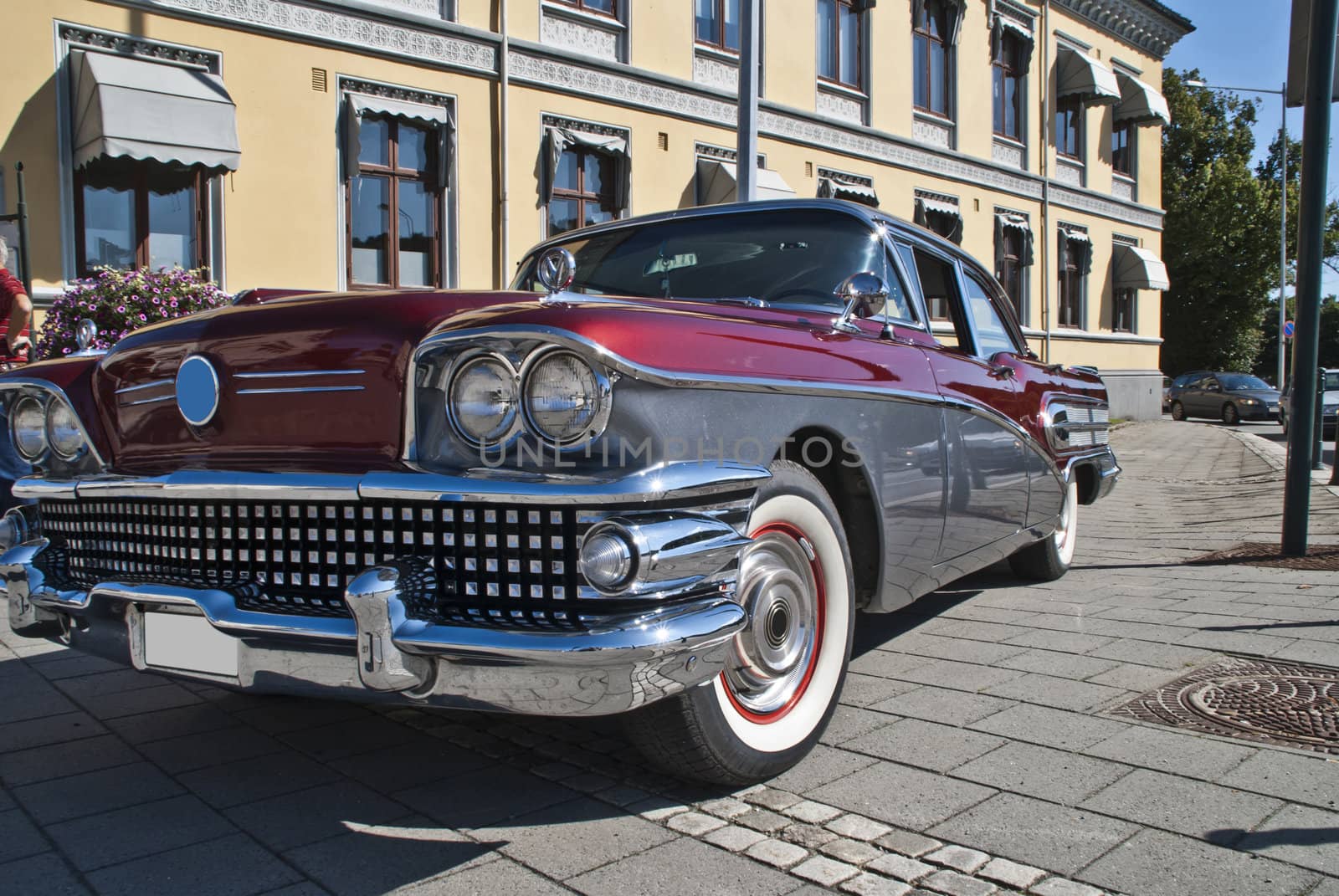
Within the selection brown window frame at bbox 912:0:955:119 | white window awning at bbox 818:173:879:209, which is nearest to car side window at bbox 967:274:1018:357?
white window awning at bbox 818:173:879:209

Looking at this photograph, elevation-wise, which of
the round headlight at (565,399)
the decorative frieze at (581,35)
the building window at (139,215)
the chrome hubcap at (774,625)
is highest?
the decorative frieze at (581,35)

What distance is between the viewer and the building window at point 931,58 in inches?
716

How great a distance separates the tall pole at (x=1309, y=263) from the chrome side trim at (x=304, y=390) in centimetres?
588

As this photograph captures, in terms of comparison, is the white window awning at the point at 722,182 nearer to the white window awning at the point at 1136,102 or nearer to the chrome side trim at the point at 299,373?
the chrome side trim at the point at 299,373

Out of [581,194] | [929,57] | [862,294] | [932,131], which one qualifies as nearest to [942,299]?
[862,294]

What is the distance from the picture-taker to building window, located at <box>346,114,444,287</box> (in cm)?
1083

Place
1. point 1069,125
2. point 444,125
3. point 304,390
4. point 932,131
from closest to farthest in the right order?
point 304,390 → point 444,125 → point 932,131 → point 1069,125

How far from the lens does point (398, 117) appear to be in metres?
10.9

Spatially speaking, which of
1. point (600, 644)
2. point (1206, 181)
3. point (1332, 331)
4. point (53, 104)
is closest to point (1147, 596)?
point (600, 644)

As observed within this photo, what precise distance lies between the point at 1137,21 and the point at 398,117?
19.9 meters

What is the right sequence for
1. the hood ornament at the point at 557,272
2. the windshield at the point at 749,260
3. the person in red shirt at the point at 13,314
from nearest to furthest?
the hood ornament at the point at 557,272
the windshield at the point at 749,260
the person in red shirt at the point at 13,314

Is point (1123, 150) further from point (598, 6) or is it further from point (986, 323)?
point (986, 323)

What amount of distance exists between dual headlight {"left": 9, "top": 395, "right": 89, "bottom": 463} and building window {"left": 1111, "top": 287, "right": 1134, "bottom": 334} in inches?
966

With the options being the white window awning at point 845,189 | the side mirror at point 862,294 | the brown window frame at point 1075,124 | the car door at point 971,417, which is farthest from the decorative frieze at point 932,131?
the side mirror at point 862,294
